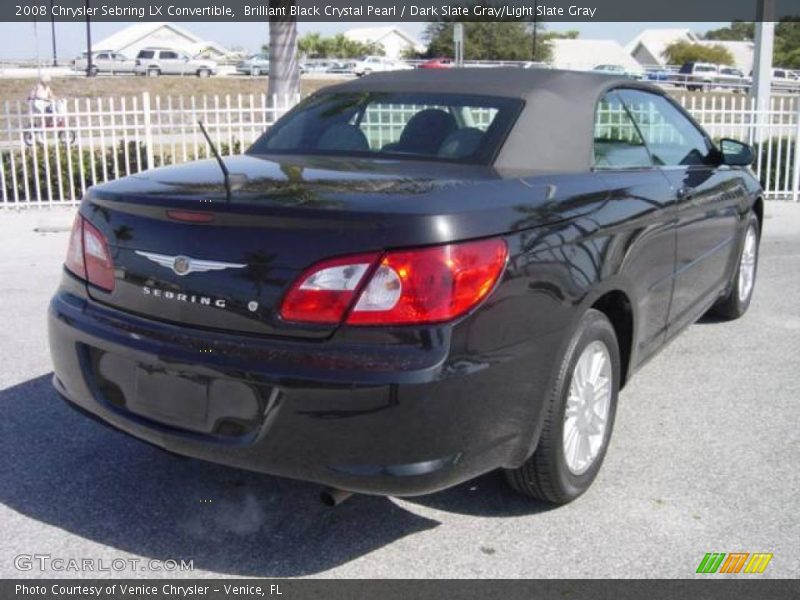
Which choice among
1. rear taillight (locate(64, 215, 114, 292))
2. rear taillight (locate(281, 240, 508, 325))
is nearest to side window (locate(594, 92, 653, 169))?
rear taillight (locate(281, 240, 508, 325))

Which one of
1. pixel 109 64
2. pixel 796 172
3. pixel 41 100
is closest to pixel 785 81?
pixel 109 64

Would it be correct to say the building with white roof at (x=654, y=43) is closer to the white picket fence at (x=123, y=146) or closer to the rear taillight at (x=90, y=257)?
the white picket fence at (x=123, y=146)

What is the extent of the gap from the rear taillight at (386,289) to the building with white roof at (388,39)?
293 ft

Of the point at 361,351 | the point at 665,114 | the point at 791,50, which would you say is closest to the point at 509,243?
the point at 361,351

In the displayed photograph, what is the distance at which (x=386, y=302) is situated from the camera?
103 inches

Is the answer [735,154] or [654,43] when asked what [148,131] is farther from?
[654,43]

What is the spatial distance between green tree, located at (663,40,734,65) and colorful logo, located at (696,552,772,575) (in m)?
81.4

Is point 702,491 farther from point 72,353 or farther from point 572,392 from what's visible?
point 72,353

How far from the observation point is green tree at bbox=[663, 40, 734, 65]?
78.3 metres

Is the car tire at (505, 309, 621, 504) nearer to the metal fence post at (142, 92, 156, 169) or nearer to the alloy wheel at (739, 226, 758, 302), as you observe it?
the alloy wheel at (739, 226, 758, 302)

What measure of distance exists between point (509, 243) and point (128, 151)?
1001cm

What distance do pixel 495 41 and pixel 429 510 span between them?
66765mm

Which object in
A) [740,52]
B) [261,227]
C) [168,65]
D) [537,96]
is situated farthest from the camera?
[740,52]

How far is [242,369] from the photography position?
105 inches
